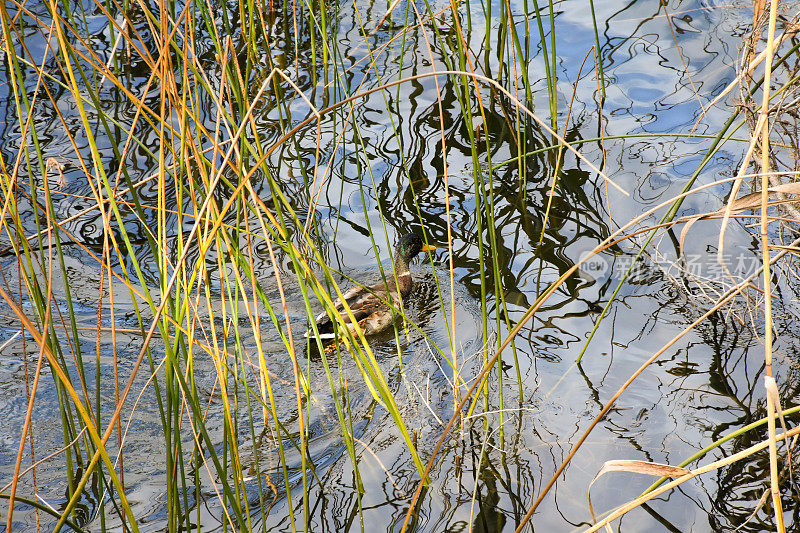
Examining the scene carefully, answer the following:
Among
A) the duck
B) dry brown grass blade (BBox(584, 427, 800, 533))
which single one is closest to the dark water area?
the duck

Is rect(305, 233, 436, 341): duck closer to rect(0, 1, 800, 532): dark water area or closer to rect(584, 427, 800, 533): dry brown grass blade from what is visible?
rect(0, 1, 800, 532): dark water area

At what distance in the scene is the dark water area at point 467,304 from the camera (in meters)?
3.09

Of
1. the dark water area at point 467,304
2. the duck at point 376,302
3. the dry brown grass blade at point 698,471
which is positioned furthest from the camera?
the duck at point 376,302

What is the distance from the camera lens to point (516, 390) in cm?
373

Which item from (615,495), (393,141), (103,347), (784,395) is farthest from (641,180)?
(103,347)

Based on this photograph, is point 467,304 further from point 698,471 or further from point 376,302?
point 698,471

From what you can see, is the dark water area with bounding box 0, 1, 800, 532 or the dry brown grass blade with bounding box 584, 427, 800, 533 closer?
the dry brown grass blade with bounding box 584, 427, 800, 533

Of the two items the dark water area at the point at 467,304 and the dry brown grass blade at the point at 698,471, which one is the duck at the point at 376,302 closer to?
the dark water area at the point at 467,304

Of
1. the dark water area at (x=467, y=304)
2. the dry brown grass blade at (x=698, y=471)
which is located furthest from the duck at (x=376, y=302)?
the dry brown grass blade at (x=698, y=471)

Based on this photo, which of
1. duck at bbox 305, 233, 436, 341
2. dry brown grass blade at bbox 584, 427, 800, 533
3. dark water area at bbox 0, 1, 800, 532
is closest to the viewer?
dry brown grass blade at bbox 584, 427, 800, 533

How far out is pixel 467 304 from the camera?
484 cm

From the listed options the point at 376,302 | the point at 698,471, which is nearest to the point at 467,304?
the point at 376,302

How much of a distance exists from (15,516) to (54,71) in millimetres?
5313

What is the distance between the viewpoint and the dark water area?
3.09 metres
